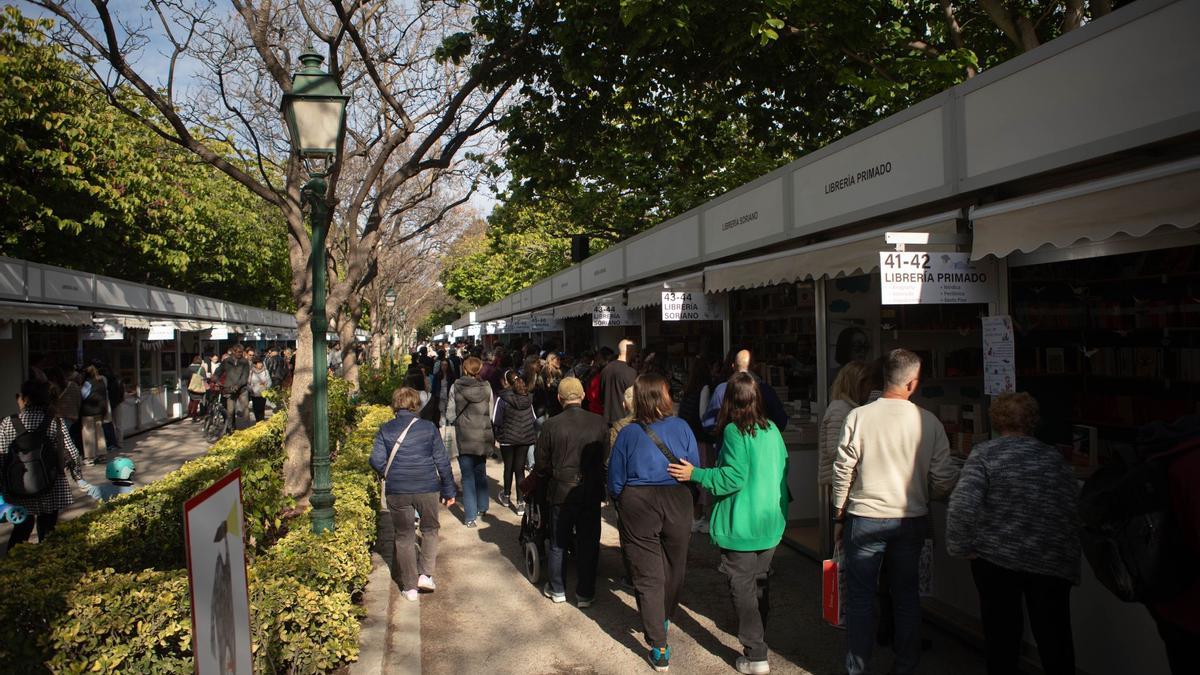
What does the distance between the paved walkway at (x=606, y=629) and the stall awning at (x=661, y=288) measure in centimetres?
341

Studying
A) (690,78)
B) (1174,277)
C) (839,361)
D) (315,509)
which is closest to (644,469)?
(315,509)

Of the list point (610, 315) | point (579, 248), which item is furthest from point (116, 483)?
point (579, 248)

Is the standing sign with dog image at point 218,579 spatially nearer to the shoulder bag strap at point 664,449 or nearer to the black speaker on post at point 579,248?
the shoulder bag strap at point 664,449

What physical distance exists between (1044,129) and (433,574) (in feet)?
18.5

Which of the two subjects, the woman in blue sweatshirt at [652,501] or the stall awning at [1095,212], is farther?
the woman in blue sweatshirt at [652,501]

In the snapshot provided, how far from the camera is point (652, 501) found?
473 centimetres

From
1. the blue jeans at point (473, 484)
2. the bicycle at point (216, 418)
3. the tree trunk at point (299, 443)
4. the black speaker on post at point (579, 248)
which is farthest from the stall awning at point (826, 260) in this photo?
the bicycle at point (216, 418)

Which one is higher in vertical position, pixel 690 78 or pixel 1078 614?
pixel 690 78

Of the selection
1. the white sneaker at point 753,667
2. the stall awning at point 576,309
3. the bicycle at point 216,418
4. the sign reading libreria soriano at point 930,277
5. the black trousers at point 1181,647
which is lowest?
the white sneaker at point 753,667

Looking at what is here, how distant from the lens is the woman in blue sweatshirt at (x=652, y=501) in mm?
4730

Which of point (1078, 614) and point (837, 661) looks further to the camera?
point (837, 661)

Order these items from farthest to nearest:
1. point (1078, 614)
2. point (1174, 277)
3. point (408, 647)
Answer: point (1174, 277)
point (408, 647)
point (1078, 614)

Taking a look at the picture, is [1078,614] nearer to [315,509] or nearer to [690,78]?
[315,509]

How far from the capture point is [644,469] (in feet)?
15.5
